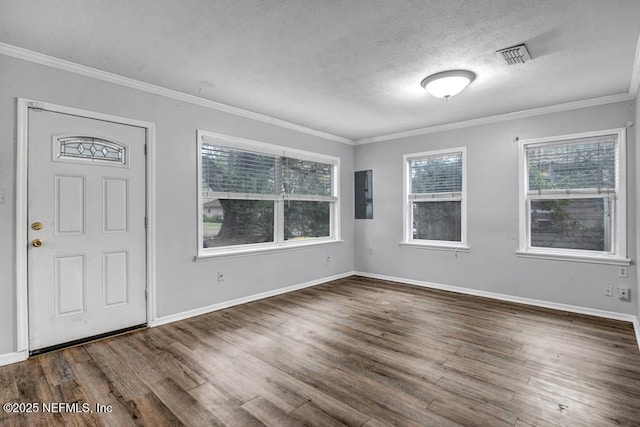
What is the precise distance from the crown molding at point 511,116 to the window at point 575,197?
0.36 metres

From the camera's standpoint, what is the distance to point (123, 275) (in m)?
3.29

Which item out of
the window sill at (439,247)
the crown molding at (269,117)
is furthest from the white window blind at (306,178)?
the window sill at (439,247)

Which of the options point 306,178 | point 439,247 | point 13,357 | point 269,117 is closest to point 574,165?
point 439,247

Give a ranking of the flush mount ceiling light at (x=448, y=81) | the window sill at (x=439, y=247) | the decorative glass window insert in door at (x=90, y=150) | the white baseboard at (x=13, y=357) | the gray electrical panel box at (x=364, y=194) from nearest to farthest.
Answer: the white baseboard at (x=13, y=357), the decorative glass window insert in door at (x=90, y=150), the flush mount ceiling light at (x=448, y=81), the window sill at (x=439, y=247), the gray electrical panel box at (x=364, y=194)

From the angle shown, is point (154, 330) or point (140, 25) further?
point (154, 330)

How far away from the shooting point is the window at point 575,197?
3.82 metres

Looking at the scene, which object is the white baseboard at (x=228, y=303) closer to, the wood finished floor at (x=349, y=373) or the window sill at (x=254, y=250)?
the wood finished floor at (x=349, y=373)

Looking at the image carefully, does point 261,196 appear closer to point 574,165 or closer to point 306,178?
point 306,178

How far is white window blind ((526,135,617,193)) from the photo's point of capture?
389 cm

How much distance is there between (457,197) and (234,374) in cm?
399

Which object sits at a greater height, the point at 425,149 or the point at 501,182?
the point at 425,149

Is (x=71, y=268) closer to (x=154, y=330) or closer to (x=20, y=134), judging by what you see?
(x=154, y=330)

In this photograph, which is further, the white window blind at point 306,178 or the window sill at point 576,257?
the white window blind at point 306,178

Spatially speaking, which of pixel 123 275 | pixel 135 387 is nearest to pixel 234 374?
pixel 135 387
